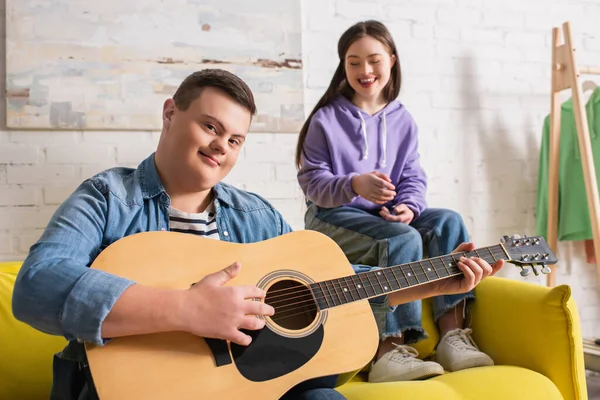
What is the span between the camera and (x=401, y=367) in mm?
1619

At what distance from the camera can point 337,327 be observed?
1.21 metres

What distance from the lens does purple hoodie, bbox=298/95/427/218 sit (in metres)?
2.07

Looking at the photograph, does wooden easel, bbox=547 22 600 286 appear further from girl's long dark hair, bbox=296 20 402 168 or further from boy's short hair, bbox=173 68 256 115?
boy's short hair, bbox=173 68 256 115

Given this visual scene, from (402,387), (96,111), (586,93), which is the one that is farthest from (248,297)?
(586,93)

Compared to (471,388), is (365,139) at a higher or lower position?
higher

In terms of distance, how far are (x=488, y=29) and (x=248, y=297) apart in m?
2.39

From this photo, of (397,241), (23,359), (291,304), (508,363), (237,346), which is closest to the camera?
(237,346)

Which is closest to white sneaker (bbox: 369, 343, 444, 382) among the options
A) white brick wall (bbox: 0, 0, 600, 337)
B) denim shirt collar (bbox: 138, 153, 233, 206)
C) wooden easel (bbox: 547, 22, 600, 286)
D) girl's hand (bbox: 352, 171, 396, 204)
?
girl's hand (bbox: 352, 171, 396, 204)

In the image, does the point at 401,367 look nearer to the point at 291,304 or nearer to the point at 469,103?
the point at 291,304

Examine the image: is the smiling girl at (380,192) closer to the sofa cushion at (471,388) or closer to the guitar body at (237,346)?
the sofa cushion at (471,388)

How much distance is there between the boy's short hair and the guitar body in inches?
12.6

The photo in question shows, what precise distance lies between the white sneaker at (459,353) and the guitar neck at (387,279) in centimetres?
43

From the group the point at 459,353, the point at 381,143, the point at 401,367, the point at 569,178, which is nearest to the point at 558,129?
the point at 569,178

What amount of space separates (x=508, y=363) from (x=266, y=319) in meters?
0.91
